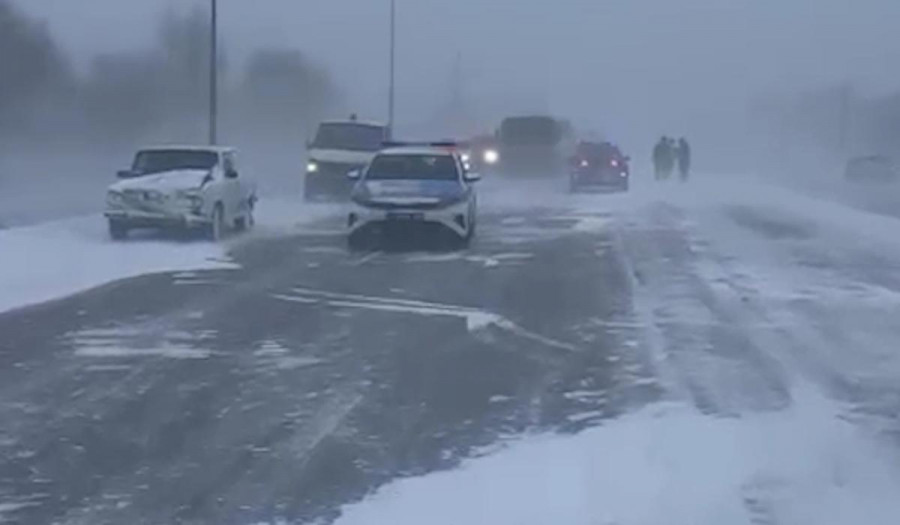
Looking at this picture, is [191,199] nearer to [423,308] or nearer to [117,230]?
[117,230]

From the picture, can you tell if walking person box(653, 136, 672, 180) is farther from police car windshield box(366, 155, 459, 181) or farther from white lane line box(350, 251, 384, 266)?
white lane line box(350, 251, 384, 266)

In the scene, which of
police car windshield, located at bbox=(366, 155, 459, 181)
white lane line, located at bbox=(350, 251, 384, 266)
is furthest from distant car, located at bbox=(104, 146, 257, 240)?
white lane line, located at bbox=(350, 251, 384, 266)

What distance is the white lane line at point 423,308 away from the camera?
53.9 feet

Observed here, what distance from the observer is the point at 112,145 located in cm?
9000

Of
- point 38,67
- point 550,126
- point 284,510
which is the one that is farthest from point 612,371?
point 38,67

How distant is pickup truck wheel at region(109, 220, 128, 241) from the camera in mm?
30125

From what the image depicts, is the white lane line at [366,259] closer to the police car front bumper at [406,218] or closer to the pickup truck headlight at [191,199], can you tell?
the police car front bumper at [406,218]

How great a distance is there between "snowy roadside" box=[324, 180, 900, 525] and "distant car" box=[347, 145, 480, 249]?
216 inches

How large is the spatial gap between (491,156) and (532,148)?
2580 mm

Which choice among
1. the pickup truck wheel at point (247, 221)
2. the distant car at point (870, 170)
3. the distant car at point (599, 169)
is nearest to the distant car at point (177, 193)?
the pickup truck wheel at point (247, 221)

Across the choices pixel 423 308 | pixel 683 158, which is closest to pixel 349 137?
pixel 683 158

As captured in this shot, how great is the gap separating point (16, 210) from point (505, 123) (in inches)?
1026

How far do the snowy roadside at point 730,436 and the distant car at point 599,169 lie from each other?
3411cm

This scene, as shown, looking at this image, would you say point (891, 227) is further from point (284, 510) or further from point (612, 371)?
point (284, 510)
